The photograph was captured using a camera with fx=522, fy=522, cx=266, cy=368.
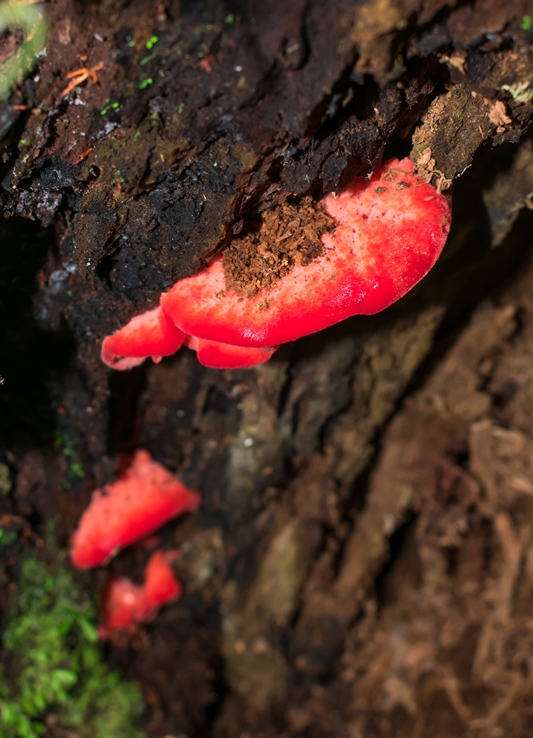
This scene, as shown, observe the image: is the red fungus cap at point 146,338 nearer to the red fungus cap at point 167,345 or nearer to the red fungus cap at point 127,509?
the red fungus cap at point 167,345

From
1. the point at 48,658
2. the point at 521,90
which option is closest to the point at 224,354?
the point at 521,90

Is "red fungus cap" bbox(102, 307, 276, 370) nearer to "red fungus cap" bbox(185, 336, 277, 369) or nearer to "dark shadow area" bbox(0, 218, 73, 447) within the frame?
"red fungus cap" bbox(185, 336, 277, 369)

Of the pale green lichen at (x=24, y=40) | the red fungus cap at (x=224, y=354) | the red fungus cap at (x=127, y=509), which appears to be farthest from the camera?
the red fungus cap at (x=127, y=509)

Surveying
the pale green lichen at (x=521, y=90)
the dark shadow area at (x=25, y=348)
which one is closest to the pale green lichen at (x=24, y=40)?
the dark shadow area at (x=25, y=348)

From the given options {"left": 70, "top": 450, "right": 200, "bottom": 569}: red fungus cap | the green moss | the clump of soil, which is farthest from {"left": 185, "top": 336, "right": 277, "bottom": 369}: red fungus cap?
the green moss

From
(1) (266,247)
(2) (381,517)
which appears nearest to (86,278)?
(1) (266,247)

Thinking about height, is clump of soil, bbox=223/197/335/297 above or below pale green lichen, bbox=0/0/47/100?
below
